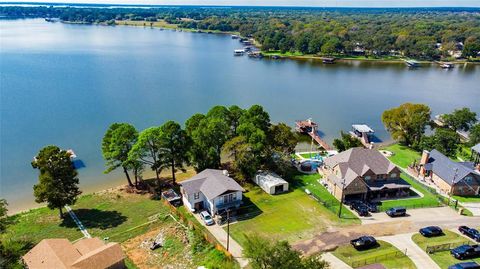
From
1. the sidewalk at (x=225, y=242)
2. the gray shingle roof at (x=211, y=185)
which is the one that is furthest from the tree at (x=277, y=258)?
the gray shingle roof at (x=211, y=185)

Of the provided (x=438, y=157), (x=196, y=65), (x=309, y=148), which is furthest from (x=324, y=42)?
(x=438, y=157)

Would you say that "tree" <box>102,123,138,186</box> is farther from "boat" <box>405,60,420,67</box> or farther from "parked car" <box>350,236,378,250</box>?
"boat" <box>405,60,420,67</box>

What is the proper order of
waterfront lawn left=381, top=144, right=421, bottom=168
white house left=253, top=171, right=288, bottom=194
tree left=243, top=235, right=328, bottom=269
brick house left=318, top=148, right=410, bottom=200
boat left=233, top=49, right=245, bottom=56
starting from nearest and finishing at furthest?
tree left=243, top=235, right=328, bottom=269 → brick house left=318, top=148, right=410, bottom=200 → white house left=253, top=171, right=288, bottom=194 → waterfront lawn left=381, top=144, right=421, bottom=168 → boat left=233, top=49, right=245, bottom=56

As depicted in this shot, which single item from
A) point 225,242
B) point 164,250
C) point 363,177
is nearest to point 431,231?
point 363,177

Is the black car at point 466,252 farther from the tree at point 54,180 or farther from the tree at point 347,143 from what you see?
the tree at point 54,180

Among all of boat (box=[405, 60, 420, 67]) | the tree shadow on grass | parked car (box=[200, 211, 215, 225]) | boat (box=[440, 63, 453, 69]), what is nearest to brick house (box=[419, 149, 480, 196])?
parked car (box=[200, 211, 215, 225])

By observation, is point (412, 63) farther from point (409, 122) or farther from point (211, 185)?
point (211, 185)
